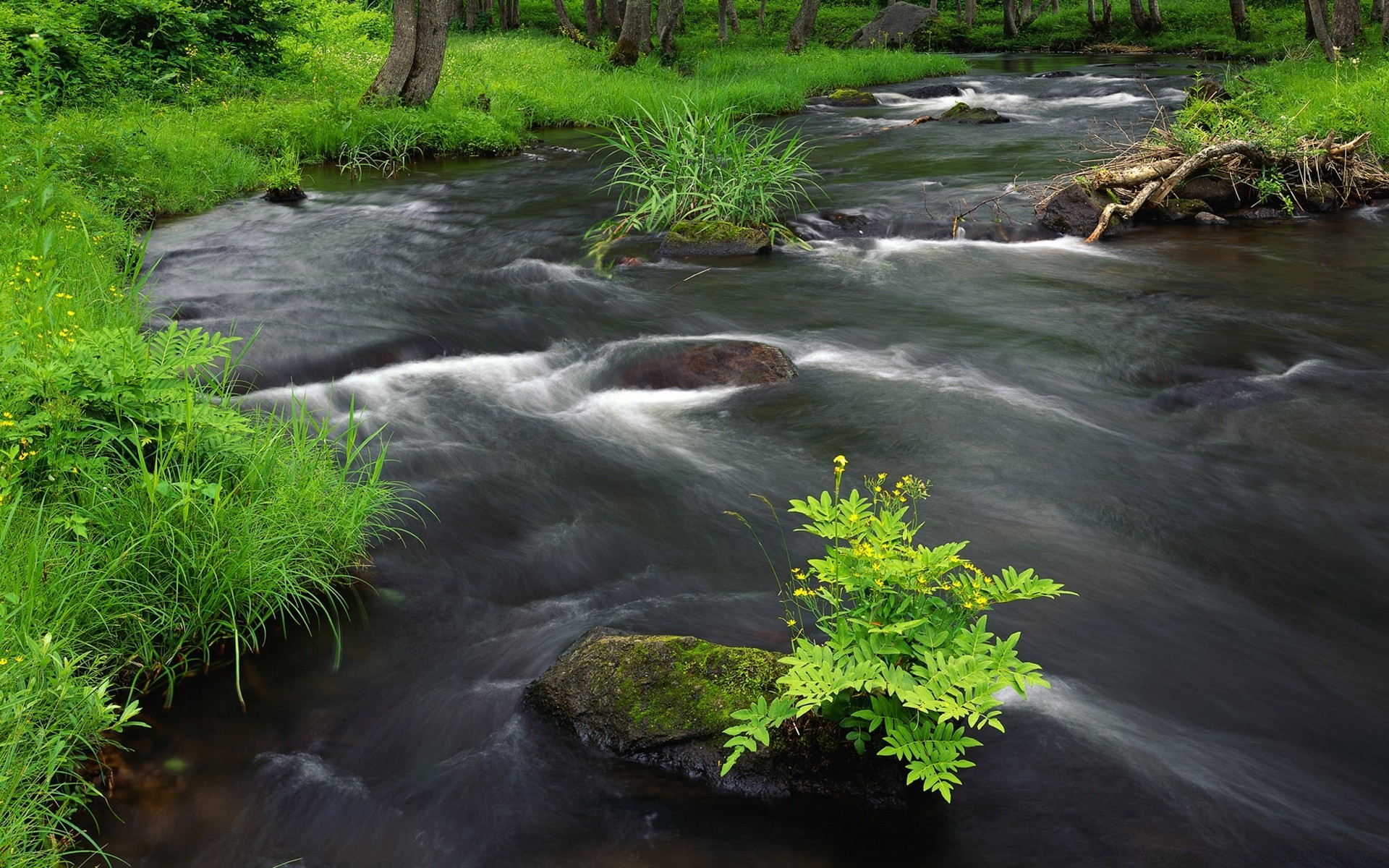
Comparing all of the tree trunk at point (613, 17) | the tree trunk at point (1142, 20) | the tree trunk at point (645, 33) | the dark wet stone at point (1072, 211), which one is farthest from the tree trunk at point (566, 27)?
the dark wet stone at point (1072, 211)

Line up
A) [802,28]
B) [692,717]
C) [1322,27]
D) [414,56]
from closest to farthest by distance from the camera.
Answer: [692,717]
[414,56]
[1322,27]
[802,28]

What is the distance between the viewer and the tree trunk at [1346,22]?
18.0 metres

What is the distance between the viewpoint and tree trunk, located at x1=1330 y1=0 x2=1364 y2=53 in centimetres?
1802

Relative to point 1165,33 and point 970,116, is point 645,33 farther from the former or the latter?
point 1165,33

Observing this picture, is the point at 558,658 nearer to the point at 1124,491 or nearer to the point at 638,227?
the point at 1124,491

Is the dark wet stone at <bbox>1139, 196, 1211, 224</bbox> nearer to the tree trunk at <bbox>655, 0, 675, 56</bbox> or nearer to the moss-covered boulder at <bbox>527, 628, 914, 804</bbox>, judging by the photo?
the moss-covered boulder at <bbox>527, 628, 914, 804</bbox>

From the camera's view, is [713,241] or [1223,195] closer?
[713,241]

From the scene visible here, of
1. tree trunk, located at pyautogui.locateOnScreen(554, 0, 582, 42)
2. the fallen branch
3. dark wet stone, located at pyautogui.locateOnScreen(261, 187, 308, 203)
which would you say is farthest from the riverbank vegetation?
tree trunk, located at pyautogui.locateOnScreen(554, 0, 582, 42)

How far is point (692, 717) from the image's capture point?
10.6 ft

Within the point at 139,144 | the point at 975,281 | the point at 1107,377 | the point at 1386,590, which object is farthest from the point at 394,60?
the point at 1386,590

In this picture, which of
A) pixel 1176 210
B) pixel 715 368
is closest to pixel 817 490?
pixel 715 368

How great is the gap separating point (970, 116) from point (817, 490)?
14.4 metres

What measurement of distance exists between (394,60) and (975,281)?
10.8 metres

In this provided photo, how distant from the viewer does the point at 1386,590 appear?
448cm
